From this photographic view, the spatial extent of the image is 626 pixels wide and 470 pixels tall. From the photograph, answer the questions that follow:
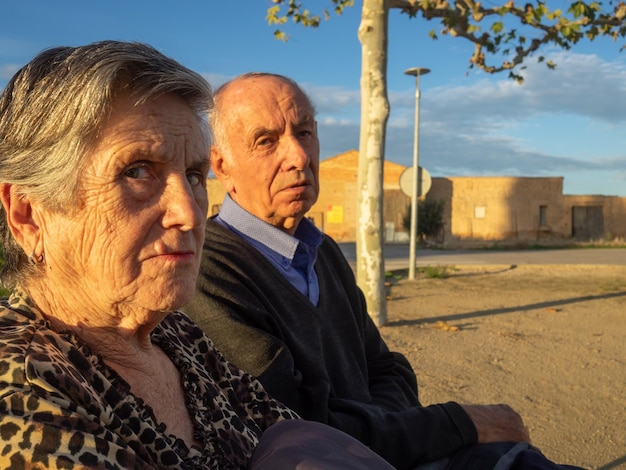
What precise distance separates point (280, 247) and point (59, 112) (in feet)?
4.50

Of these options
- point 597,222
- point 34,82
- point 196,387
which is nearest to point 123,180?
point 34,82

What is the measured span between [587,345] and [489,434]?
16.1 feet

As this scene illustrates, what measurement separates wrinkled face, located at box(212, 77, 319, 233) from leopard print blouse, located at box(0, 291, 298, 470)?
108cm

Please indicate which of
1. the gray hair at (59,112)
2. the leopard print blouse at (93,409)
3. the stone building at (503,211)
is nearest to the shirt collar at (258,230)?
the leopard print blouse at (93,409)

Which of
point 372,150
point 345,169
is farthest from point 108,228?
point 345,169

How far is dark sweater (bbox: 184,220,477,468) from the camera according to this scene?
1.98m

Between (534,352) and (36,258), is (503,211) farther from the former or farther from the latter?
(36,258)

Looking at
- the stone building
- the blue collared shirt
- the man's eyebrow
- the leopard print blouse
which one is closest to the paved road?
the man's eyebrow

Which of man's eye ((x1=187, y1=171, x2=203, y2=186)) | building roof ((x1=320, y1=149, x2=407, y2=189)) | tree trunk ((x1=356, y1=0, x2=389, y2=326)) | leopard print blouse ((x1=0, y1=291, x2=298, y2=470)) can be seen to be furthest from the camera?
building roof ((x1=320, y1=149, x2=407, y2=189))

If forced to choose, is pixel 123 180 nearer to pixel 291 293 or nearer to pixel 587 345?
pixel 291 293

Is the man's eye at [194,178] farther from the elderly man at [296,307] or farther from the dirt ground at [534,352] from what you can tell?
the dirt ground at [534,352]

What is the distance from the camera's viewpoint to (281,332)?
214cm

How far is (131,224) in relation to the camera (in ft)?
4.00

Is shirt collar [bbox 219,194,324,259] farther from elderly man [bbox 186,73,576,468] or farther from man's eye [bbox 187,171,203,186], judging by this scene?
man's eye [bbox 187,171,203,186]
